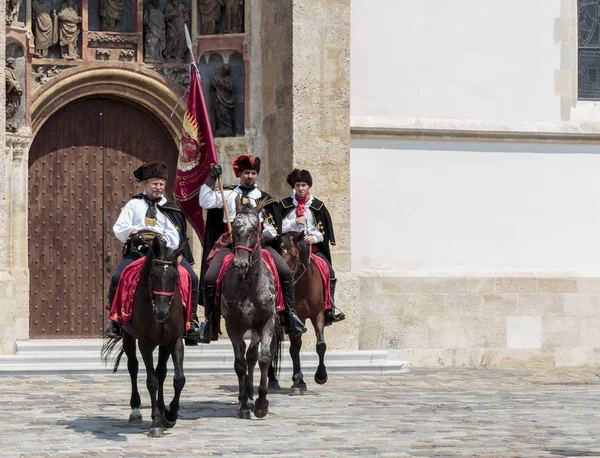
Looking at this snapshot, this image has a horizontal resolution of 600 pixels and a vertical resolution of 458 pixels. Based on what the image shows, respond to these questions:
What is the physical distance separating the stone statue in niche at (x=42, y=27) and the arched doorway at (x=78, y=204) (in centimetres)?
87

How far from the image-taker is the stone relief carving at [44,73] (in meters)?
17.7

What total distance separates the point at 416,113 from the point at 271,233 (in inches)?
237

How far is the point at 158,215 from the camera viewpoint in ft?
36.0

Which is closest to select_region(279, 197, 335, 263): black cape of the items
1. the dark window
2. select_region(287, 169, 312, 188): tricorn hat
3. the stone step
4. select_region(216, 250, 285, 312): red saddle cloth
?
select_region(287, 169, 312, 188): tricorn hat

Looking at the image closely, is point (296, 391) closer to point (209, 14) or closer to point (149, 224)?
point (149, 224)

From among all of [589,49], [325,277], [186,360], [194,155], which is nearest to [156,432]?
[194,155]

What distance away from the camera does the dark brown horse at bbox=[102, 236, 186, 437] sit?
1003 cm

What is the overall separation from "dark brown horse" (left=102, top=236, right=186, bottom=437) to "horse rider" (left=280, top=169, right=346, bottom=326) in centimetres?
354

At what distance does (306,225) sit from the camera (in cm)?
1402

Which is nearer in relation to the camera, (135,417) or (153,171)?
(135,417)

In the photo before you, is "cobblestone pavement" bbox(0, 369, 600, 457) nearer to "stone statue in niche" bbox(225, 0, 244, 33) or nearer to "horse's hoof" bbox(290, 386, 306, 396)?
"horse's hoof" bbox(290, 386, 306, 396)

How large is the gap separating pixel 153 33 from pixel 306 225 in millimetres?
5330

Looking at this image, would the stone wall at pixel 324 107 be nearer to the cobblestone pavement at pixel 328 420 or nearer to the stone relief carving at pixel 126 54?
the stone relief carving at pixel 126 54

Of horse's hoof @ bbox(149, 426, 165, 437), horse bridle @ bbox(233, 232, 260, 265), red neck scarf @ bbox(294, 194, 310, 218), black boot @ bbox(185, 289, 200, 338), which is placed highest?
red neck scarf @ bbox(294, 194, 310, 218)
